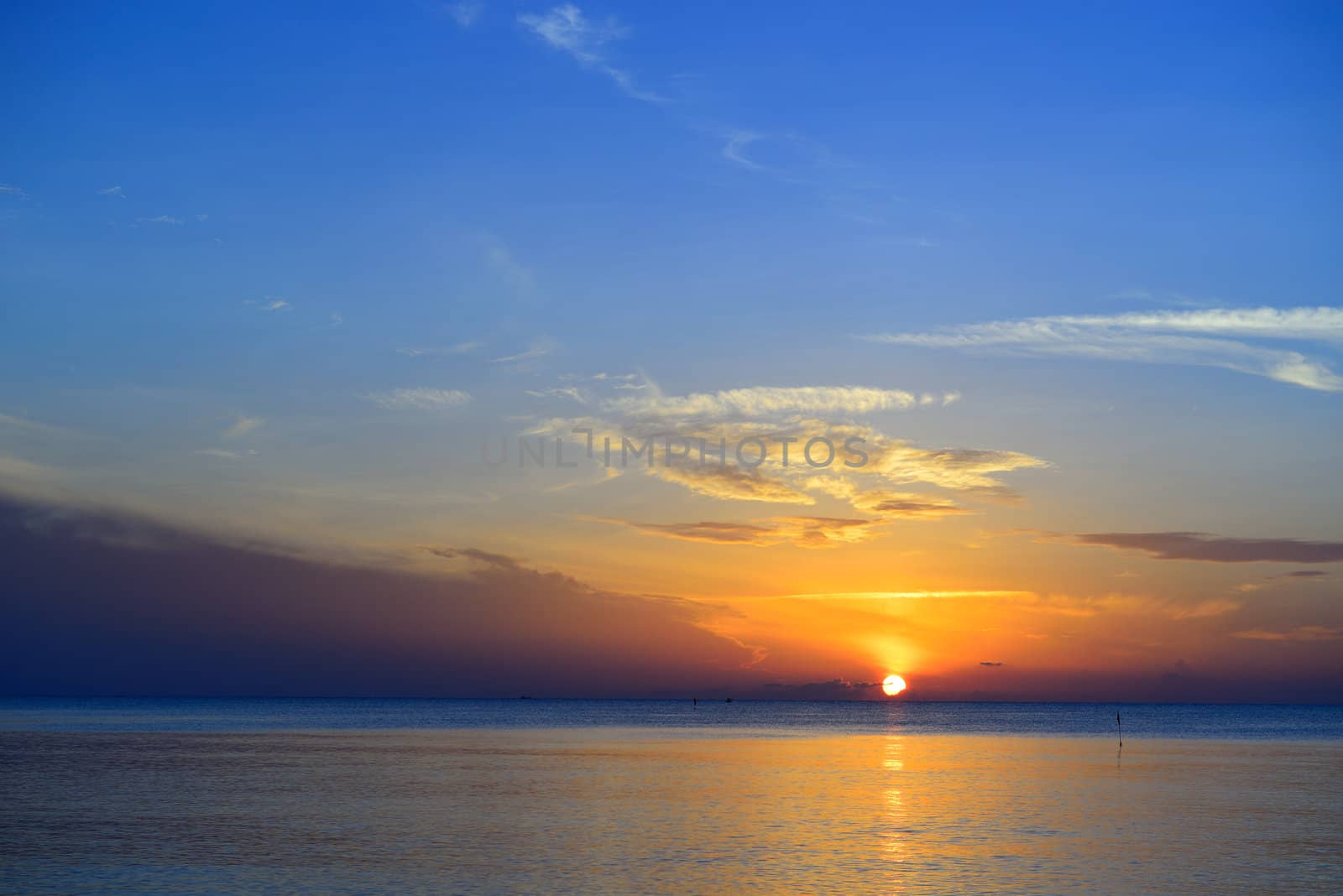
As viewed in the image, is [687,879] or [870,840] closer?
[687,879]

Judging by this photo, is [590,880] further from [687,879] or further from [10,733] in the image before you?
[10,733]

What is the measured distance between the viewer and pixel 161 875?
112 ft

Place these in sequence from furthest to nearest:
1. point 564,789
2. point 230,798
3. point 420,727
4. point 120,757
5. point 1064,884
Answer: point 420,727 → point 120,757 → point 564,789 → point 230,798 → point 1064,884

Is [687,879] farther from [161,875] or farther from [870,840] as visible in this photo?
[161,875]

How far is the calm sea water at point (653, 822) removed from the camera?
34.5m

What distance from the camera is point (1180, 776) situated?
2923 inches

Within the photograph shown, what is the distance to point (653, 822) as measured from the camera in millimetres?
47344

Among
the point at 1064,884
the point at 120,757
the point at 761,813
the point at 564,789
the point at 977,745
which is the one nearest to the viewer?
the point at 1064,884

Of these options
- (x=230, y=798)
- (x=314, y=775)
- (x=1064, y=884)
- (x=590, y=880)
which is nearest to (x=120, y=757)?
(x=314, y=775)

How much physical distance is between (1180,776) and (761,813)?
3744 cm

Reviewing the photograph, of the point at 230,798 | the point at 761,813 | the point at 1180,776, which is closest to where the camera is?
the point at 761,813

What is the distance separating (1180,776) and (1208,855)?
3817 centimetres

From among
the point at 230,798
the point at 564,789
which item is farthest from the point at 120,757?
the point at 564,789

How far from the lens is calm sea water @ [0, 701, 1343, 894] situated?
34500mm
